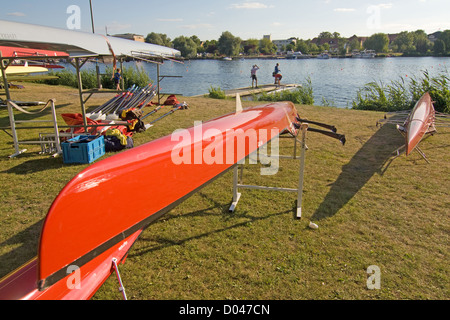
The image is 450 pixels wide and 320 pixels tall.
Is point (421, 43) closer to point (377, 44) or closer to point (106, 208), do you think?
point (377, 44)

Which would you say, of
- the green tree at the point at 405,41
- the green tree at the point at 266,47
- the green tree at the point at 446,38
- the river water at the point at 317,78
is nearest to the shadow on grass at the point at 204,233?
the river water at the point at 317,78

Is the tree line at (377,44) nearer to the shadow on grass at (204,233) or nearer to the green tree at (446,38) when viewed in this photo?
the green tree at (446,38)

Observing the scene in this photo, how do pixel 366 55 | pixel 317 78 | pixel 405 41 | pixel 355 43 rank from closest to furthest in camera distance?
pixel 317 78 < pixel 405 41 < pixel 366 55 < pixel 355 43

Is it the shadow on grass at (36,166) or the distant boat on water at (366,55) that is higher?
the distant boat on water at (366,55)

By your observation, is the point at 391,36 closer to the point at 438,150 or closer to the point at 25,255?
the point at 438,150

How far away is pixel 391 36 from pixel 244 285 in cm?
11355

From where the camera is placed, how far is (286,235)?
3.79 metres

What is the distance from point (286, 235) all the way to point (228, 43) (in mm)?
109763

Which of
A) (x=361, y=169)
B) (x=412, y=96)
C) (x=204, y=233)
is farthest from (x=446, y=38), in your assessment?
(x=204, y=233)

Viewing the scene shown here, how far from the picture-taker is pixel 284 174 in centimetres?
580

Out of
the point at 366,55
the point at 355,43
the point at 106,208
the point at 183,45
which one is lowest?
the point at 106,208

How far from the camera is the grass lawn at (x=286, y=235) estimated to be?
2.94 metres

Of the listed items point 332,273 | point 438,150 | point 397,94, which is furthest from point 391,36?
point 332,273

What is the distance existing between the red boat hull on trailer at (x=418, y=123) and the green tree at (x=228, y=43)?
4110 inches
